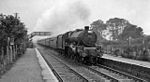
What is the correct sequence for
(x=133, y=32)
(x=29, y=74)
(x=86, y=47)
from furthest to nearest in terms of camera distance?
(x=133, y=32)
(x=86, y=47)
(x=29, y=74)

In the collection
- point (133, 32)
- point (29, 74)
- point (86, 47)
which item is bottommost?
point (29, 74)

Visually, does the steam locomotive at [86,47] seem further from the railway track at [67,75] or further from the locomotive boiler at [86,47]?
the railway track at [67,75]

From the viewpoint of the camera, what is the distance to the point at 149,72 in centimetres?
1430

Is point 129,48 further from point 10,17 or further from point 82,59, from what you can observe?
point 10,17

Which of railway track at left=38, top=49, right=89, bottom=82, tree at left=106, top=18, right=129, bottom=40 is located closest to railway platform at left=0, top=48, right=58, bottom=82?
railway track at left=38, top=49, right=89, bottom=82

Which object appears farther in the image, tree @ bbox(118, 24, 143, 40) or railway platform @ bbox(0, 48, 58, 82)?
tree @ bbox(118, 24, 143, 40)

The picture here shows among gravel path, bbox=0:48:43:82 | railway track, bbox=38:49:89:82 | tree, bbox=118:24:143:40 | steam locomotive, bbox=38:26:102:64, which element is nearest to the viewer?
gravel path, bbox=0:48:43:82

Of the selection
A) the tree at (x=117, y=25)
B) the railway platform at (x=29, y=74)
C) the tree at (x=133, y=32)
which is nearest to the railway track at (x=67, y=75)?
the railway platform at (x=29, y=74)

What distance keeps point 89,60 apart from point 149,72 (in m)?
8.19

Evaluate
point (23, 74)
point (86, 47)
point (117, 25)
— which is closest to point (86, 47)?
point (86, 47)

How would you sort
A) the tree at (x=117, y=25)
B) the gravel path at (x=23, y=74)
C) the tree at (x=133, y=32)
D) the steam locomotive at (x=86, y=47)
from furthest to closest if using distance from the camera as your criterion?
1. the tree at (x=117, y=25)
2. the tree at (x=133, y=32)
3. the steam locomotive at (x=86, y=47)
4. the gravel path at (x=23, y=74)

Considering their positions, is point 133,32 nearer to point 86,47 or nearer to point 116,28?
point 116,28

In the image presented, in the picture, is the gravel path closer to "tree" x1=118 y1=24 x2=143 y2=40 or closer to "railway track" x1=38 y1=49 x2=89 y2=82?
"railway track" x1=38 y1=49 x2=89 y2=82

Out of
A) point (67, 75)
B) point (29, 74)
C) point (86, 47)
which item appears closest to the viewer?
point (29, 74)
